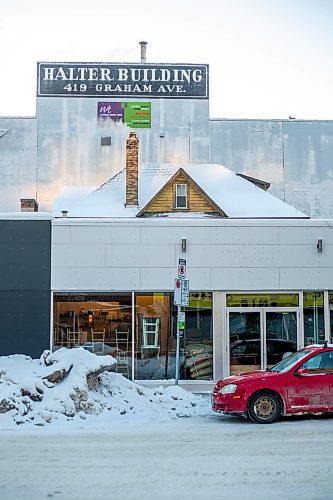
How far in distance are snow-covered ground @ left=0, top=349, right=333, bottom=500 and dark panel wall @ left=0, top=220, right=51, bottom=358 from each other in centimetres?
307

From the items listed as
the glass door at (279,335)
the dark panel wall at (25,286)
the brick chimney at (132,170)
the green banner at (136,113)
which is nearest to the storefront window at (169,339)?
the glass door at (279,335)

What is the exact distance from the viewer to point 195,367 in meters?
21.9

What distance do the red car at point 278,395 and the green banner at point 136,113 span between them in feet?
105

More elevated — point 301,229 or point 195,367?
point 301,229

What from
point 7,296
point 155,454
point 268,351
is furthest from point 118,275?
point 155,454

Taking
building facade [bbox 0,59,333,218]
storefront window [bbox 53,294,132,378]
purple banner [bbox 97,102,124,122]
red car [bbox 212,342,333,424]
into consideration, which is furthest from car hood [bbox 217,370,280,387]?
purple banner [bbox 97,102,124,122]

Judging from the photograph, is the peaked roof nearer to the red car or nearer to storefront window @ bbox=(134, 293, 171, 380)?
storefront window @ bbox=(134, 293, 171, 380)

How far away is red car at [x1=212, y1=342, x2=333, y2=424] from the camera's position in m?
15.1

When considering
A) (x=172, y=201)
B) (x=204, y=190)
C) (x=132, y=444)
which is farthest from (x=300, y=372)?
(x=204, y=190)

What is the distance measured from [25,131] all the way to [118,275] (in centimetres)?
2535

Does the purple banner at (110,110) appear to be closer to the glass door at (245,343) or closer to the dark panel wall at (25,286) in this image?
the dark panel wall at (25,286)

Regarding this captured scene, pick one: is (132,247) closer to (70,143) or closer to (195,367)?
(195,367)

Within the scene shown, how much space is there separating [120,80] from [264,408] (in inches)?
1314

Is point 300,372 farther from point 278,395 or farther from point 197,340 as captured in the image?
point 197,340
